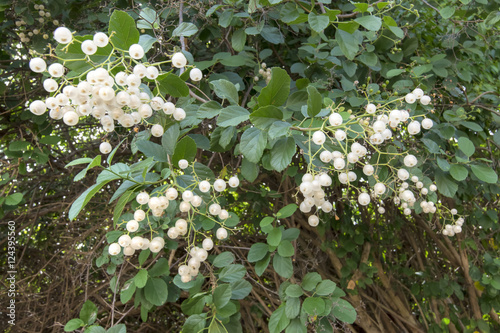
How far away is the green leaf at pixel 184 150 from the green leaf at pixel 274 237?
376 millimetres

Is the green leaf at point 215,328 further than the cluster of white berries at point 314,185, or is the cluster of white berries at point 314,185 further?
the green leaf at point 215,328

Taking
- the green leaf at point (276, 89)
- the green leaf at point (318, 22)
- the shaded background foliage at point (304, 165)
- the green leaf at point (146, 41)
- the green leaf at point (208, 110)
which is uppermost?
the green leaf at point (146, 41)

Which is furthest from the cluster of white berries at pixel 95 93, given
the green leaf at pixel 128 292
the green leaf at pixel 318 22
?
the green leaf at pixel 128 292

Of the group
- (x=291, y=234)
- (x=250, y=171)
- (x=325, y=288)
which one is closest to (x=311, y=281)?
(x=325, y=288)

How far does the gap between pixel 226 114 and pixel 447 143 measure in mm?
1078

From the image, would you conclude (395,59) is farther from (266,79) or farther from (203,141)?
(203,141)

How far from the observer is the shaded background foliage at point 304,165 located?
4.33 feet

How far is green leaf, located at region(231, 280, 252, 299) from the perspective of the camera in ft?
3.47

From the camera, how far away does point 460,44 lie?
157 centimetres

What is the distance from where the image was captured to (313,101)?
74cm

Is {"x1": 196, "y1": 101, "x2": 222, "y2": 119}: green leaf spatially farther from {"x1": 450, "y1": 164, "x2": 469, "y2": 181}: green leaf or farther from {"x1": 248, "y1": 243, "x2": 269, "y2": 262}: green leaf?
{"x1": 450, "y1": 164, "x2": 469, "y2": 181}: green leaf

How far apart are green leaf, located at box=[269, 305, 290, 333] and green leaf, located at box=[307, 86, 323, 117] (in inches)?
24.1

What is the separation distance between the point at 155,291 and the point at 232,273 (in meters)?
0.25

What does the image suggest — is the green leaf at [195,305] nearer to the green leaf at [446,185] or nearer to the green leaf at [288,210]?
the green leaf at [288,210]
